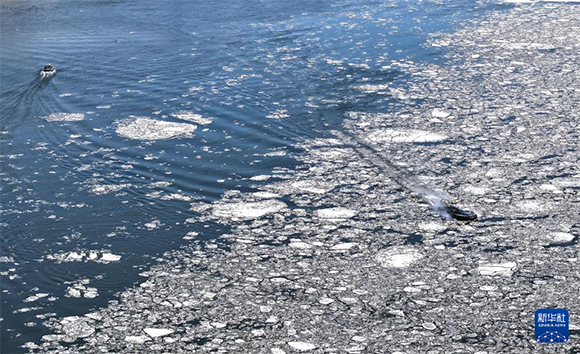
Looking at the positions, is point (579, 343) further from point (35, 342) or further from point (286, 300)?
point (35, 342)

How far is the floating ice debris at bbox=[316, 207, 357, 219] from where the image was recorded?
547 centimetres

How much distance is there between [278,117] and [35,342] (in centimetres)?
395

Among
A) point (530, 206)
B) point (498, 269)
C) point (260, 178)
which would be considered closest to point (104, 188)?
point (260, 178)

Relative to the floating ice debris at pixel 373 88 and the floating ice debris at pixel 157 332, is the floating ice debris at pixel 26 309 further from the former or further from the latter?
the floating ice debris at pixel 373 88

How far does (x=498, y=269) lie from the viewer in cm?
471

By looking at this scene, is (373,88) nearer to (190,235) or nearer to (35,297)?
(190,235)

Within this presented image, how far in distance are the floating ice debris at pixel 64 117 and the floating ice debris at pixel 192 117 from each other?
38.9 inches

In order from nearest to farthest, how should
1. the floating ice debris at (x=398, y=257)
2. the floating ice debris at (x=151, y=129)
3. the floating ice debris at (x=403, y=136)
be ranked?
the floating ice debris at (x=398, y=257) < the floating ice debris at (x=403, y=136) < the floating ice debris at (x=151, y=129)

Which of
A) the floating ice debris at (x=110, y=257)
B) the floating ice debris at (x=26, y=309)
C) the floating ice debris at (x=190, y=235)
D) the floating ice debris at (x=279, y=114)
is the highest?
the floating ice debris at (x=279, y=114)

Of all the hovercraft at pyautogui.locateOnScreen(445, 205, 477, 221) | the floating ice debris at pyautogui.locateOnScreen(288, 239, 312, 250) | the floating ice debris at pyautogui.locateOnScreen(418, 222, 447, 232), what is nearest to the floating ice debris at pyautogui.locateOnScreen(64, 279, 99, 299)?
the floating ice debris at pyautogui.locateOnScreen(288, 239, 312, 250)

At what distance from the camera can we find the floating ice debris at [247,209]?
5551mm

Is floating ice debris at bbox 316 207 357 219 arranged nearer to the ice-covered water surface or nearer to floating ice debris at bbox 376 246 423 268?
the ice-covered water surface
